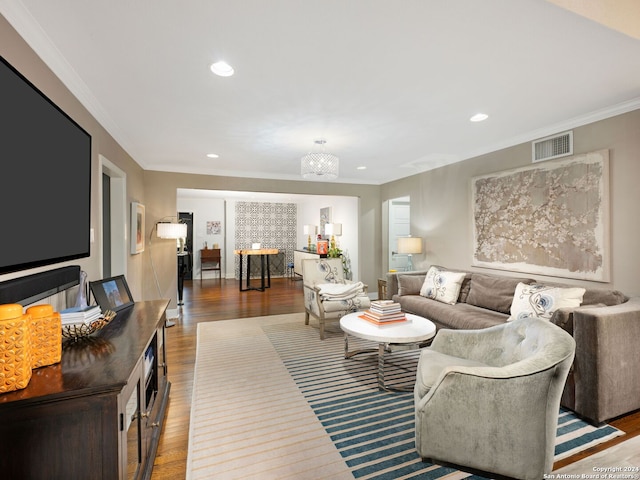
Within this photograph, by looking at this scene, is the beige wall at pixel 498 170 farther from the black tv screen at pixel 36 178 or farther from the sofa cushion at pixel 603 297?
the black tv screen at pixel 36 178

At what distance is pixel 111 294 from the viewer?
231 cm

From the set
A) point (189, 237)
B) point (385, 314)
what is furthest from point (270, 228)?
point (385, 314)

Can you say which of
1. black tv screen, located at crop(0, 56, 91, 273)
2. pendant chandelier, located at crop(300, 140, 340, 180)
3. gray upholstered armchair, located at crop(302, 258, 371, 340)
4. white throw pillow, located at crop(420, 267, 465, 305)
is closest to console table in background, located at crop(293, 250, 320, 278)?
gray upholstered armchair, located at crop(302, 258, 371, 340)

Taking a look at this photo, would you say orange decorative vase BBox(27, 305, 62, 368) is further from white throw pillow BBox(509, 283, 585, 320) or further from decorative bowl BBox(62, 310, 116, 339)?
white throw pillow BBox(509, 283, 585, 320)

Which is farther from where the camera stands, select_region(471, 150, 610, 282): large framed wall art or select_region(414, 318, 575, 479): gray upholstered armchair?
select_region(471, 150, 610, 282): large framed wall art

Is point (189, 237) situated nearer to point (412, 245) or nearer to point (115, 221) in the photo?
point (115, 221)

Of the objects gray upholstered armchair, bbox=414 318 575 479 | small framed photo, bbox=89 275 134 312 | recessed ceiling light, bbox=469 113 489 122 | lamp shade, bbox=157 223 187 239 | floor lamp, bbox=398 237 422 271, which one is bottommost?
gray upholstered armchair, bbox=414 318 575 479

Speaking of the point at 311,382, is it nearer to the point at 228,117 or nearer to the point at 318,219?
the point at 228,117

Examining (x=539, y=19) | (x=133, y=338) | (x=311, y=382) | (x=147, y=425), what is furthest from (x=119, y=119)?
(x=539, y=19)

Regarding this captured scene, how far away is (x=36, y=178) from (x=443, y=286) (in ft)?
13.0

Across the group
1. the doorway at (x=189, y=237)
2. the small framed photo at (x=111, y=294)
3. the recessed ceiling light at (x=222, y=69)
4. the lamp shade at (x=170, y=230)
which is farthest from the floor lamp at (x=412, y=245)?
the doorway at (x=189, y=237)

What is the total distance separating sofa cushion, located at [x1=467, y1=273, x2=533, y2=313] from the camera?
3395mm

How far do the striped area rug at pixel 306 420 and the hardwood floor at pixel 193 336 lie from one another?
75mm

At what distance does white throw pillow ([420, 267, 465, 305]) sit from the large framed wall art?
46 centimetres
